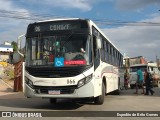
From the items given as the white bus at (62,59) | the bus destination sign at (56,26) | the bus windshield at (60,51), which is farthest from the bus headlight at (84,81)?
the bus destination sign at (56,26)

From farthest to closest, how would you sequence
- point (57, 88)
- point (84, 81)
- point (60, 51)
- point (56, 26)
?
point (56, 26) → point (60, 51) → point (57, 88) → point (84, 81)

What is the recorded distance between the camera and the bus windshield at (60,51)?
13023mm

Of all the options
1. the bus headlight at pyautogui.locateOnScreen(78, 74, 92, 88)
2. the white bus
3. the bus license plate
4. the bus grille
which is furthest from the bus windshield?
the bus license plate

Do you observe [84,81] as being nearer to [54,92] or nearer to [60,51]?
[54,92]

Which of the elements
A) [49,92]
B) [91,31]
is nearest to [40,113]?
[49,92]

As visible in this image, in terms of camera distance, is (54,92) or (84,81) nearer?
(84,81)

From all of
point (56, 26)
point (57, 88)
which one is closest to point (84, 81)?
point (57, 88)

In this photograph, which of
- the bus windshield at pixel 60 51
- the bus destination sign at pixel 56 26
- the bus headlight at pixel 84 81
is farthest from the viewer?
the bus destination sign at pixel 56 26

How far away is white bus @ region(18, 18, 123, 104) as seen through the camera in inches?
508

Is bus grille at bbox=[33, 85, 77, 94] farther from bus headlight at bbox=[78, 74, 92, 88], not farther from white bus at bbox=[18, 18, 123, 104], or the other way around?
bus headlight at bbox=[78, 74, 92, 88]

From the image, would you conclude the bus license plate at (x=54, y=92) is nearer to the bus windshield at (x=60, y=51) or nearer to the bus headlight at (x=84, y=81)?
the bus headlight at (x=84, y=81)

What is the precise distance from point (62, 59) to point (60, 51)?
0.34 meters

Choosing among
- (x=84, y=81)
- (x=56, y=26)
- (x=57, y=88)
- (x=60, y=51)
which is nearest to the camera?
(x=84, y=81)

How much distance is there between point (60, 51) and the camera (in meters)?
13.2
